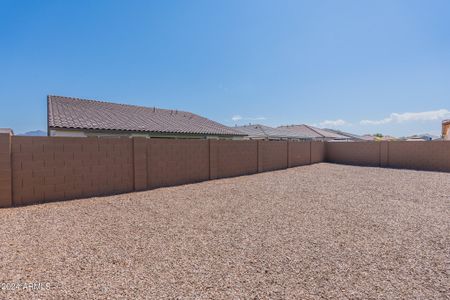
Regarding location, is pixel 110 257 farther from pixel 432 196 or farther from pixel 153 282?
pixel 432 196

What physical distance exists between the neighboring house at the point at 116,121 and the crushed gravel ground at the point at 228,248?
580 centimetres

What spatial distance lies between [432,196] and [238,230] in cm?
733

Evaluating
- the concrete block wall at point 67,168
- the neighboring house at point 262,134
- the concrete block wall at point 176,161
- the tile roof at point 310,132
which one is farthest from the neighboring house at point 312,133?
the concrete block wall at point 67,168

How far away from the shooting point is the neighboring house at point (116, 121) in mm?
11539

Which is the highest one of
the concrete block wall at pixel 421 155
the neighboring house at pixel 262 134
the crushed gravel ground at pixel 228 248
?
the neighboring house at pixel 262 134

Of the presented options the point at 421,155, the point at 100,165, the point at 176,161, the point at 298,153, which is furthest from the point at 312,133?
the point at 100,165

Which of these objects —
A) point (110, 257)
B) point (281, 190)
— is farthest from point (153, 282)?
point (281, 190)

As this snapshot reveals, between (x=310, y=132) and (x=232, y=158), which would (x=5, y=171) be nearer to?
(x=232, y=158)

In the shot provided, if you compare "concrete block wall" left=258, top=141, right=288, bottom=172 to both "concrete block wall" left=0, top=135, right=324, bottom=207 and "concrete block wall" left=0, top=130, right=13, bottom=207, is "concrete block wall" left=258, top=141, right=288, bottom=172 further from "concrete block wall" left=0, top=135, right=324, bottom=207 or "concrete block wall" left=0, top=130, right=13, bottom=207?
"concrete block wall" left=0, top=130, right=13, bottom=207

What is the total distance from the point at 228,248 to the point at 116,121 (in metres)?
12.0

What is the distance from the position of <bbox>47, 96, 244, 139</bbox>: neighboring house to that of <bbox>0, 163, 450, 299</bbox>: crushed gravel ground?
5795 millimetres

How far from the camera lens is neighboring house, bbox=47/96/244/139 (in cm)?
1154

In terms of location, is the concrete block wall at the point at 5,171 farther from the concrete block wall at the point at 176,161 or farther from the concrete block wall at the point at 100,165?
the concrete block wall at the point at 176,161

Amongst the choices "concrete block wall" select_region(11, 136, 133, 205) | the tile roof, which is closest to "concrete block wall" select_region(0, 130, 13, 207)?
"concrete block wall" select_region(11, 136, 133, 205)
